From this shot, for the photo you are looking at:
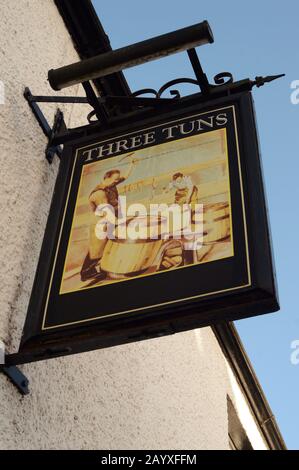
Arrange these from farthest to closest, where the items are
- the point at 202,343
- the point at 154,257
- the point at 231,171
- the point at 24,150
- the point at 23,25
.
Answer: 1. the point at 202,343
2. the point at 23,25
3. the point at 24,150
4. the point at 231,171
5. the point at 154,257

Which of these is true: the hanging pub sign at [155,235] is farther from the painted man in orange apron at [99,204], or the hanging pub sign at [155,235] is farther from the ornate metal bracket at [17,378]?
the ornate metal bracket at [17,378]

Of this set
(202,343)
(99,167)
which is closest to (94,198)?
(99,167)

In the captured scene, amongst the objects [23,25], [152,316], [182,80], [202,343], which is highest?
[23,25]

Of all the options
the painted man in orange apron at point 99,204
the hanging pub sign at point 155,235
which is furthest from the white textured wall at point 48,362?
Answer: the painted man in orange apron at point 99,204

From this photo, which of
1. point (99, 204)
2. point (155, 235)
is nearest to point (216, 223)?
point (155, 235)

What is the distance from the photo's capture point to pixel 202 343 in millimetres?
5969

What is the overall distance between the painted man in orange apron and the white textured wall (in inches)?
16.4

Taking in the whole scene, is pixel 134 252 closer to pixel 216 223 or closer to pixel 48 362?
pixel 216 223

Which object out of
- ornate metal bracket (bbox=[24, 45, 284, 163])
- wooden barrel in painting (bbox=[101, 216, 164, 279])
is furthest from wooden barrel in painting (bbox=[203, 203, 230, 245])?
ornate metal bracket (bbox=[24, 45, 284, 163])

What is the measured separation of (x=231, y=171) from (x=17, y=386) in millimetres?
1373

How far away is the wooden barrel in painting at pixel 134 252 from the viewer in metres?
2.78

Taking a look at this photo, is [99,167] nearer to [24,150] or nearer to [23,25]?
[24,150]

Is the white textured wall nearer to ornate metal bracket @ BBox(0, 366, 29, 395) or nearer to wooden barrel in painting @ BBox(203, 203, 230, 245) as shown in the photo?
ornate metal bracket @ BBox(0, 366, 29, 395)

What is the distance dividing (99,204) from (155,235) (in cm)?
44
